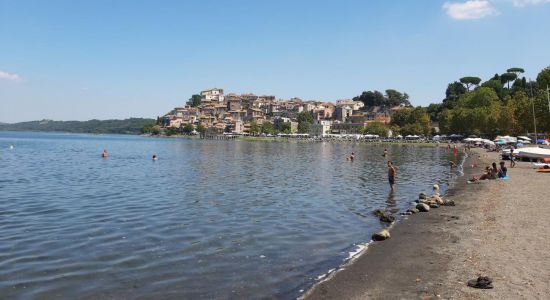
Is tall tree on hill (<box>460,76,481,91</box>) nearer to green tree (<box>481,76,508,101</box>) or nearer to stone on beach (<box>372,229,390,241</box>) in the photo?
green tree (<box>481,76,508,101</box>)

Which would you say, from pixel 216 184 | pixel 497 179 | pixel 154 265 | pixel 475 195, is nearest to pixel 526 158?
pixel 497 179

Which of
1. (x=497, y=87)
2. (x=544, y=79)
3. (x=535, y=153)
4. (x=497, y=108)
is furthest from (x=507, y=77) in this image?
(x=535, y=153)

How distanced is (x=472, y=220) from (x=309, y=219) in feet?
22.5

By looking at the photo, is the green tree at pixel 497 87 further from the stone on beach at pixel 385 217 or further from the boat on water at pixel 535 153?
the stone on beach at pixel 385 217

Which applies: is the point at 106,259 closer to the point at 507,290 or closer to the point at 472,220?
the point at 507,290

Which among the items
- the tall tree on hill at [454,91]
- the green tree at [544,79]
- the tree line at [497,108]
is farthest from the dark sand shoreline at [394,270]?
the tall tree on hill at [454,91]

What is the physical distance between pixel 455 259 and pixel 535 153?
44016 mm

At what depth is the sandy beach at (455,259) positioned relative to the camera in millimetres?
10086

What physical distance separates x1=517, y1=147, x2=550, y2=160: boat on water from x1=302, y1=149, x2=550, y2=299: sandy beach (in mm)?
31320

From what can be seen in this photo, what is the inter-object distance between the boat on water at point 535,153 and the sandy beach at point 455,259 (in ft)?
103

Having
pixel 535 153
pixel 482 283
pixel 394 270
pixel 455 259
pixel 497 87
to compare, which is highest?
pixel 497 87

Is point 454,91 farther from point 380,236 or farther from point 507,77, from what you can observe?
point 380,236

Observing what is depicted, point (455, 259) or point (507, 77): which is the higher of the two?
point (507, 77)

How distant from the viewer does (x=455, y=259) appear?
41.4ft
